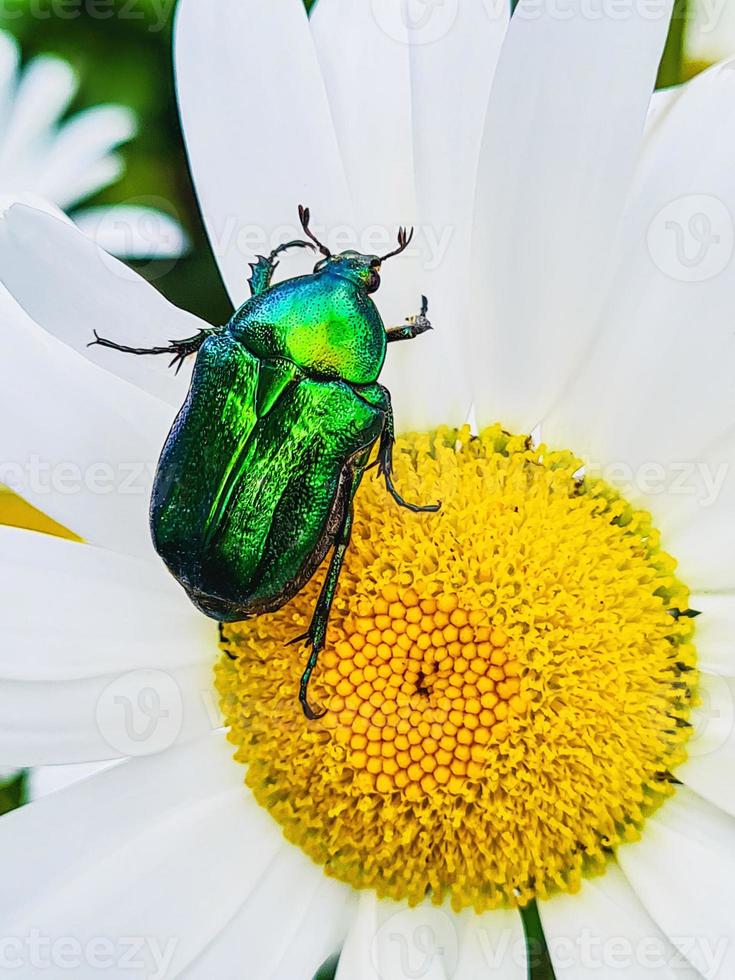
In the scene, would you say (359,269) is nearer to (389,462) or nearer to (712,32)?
(389,462)

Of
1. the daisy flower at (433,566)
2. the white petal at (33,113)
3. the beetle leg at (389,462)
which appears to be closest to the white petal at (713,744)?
the daisy flower at (433,566)

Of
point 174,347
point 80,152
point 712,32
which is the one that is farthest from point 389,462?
point 80,152

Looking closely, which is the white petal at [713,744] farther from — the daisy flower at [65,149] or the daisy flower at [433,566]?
the daisy flower at [65,149]

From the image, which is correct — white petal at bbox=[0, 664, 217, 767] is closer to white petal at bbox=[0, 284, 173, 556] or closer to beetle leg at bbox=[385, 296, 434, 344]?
white petal at bbox=[0, 284, 173, 556]

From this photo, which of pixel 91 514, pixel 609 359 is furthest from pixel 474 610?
pixel 91 514

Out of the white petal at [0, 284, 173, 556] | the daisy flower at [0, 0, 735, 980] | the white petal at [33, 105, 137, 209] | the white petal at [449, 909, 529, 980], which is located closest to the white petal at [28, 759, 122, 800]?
the daisy flower at [0, 0, 735, 980]
